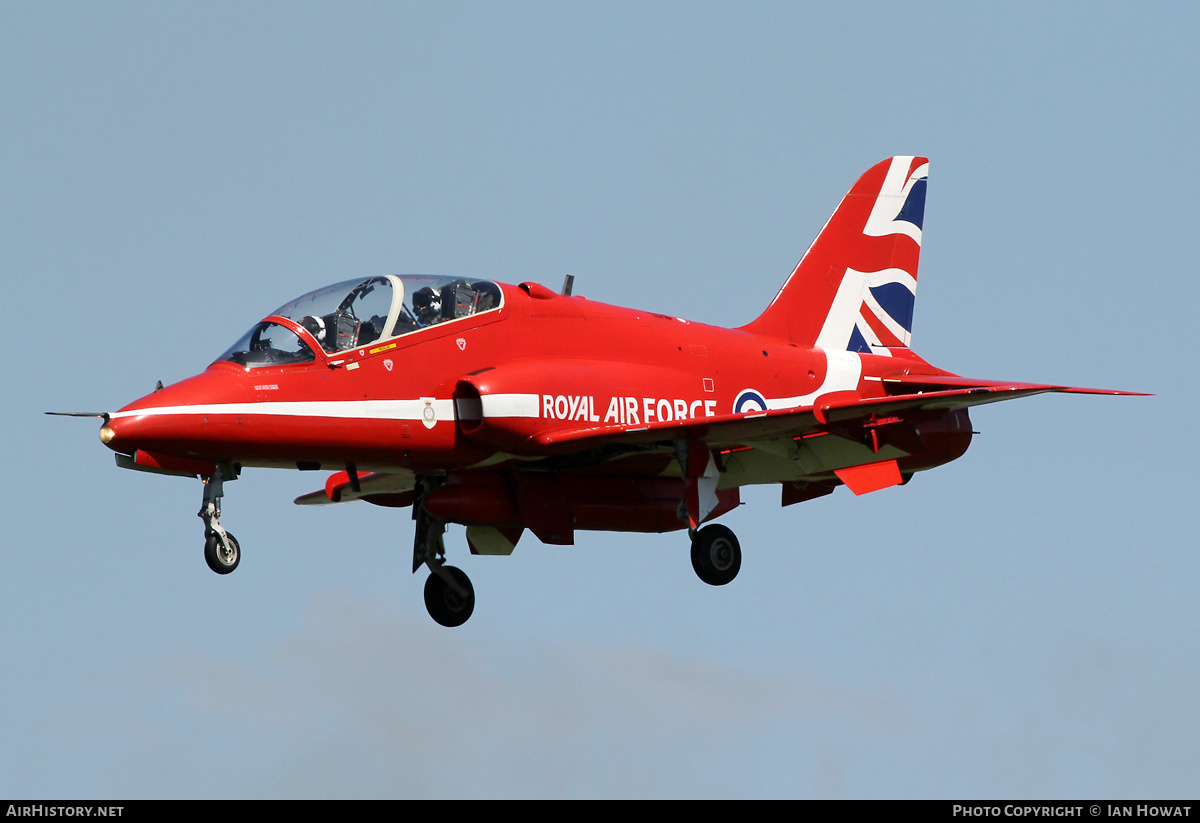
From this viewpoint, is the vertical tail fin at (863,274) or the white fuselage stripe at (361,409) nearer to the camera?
the white fuselage stripe at (361,409)

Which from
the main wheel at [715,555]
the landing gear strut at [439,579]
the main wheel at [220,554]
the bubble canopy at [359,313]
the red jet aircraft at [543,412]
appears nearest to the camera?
the main wheel at [220,554]

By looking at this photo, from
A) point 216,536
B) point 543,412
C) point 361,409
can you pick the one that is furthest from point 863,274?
point 216,536

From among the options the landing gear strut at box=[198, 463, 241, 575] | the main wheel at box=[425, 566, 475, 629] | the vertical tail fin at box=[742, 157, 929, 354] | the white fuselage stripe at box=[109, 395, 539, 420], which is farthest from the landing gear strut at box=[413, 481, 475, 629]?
the vertical tail fin at box=[742, 157, 929, 354]

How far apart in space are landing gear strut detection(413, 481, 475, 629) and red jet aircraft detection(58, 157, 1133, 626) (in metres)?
0.03

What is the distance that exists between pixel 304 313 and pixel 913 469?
34.2ft

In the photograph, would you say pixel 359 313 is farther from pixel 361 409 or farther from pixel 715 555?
pixel 715 555

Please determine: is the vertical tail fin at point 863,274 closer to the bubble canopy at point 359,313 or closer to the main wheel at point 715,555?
the main wheel at point 715,555

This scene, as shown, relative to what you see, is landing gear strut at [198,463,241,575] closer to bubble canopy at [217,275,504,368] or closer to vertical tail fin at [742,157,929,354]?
bubble canopy at [217,275,504,368]

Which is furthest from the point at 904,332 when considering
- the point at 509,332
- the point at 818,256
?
the point at 509,332

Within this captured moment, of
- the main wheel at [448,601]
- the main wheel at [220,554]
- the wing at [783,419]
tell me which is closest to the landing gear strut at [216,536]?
the main wheel at [220,554]

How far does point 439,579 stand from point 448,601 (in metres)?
0.37

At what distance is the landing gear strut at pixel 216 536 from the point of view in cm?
2231

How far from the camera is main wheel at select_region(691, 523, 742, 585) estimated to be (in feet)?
86.9

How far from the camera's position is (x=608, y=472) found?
27.4 m
